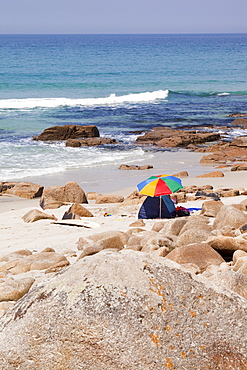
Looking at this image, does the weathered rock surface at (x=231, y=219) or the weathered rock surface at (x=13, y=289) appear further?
the weathered rock surface at (x=231, y=219)

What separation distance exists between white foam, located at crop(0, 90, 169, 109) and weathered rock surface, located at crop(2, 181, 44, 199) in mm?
22283

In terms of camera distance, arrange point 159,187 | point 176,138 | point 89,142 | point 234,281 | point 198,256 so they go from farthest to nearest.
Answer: point 176,138
point 89,142
point 159,187
point 198,256
point 234,281

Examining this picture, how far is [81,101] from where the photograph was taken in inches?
1575

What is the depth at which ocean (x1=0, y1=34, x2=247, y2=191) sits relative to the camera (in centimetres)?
2011

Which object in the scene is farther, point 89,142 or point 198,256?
point 89,142

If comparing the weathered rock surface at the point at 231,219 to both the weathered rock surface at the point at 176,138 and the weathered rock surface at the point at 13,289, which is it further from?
the weathered rock surface at the point at 176,138

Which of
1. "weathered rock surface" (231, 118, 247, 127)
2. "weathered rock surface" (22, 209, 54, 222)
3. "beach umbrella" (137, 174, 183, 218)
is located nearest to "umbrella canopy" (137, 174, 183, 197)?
"beach umbrella" (137, 174, 183, 218)

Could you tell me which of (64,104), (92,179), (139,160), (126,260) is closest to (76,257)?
(126,260)

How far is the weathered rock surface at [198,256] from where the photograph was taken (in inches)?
215

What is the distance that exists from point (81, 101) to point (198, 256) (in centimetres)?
3542

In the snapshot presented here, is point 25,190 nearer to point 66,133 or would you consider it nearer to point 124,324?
point 66,133

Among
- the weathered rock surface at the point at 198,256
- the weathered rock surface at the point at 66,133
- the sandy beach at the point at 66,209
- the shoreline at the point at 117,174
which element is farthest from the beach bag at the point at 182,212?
the weathered rock surface at the point at 66,133

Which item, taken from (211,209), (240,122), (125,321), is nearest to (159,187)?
(211,209)

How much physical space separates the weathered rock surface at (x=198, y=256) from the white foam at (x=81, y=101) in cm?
3215
